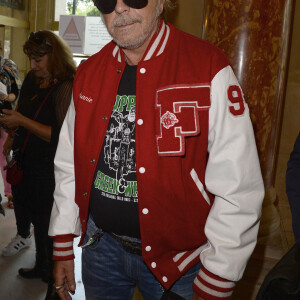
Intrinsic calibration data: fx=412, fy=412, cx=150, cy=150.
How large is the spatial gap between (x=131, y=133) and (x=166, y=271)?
506 millimetres

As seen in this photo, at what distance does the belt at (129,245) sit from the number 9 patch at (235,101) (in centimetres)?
61

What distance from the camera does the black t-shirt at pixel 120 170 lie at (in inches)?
57.5

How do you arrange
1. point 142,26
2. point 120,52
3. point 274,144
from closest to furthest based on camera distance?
point 142,26 → point 120,52 → point 274,144

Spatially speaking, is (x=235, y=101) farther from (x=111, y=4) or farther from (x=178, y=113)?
(x=111, y=4)

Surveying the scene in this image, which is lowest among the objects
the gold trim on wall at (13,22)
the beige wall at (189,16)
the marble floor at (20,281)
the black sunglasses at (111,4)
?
the marble floor at (20,281)

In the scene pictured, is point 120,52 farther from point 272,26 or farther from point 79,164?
point 272,26

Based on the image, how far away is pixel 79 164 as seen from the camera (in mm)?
1581

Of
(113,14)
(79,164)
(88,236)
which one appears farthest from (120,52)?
(88,236)

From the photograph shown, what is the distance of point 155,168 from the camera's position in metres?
1.37

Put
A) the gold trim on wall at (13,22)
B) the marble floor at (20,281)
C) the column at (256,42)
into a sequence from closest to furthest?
the column at (256,42)
the marble floor at (20,281)
the gold trim on wall at (13,22)

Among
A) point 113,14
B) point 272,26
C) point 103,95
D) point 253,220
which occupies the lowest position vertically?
point 253,220

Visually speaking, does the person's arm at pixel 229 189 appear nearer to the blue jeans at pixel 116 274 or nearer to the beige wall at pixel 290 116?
the blue jeans at pixel 116 274

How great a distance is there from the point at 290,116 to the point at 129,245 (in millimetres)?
3258

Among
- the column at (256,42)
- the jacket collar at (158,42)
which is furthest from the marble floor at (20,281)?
the jacket collar at (158,42)
